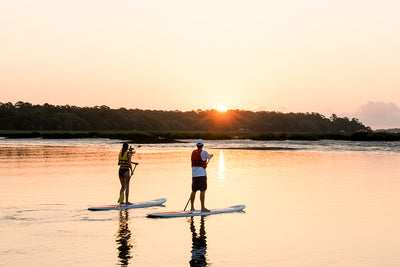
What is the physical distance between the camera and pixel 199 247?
14.5m

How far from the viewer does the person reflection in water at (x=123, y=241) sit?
13.0m

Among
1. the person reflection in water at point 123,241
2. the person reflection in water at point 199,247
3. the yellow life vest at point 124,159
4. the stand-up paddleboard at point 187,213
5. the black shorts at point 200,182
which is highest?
the yellow life vest at point 124,159

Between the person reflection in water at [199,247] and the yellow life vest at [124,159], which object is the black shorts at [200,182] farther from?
the yellow life vest at [124,159]

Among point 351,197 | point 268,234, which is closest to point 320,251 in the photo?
point 268,234

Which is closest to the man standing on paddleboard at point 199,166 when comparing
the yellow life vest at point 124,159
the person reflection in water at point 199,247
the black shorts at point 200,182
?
the black shorts at point 200,182

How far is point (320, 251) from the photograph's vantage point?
14133 mm

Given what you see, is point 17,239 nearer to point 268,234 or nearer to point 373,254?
point 268,234

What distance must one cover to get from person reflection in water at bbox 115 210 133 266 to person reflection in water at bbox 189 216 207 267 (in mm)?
1540

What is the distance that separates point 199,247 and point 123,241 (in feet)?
6.78

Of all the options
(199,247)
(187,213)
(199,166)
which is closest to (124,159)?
(199,166)

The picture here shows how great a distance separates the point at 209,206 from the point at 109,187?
779 centimetres

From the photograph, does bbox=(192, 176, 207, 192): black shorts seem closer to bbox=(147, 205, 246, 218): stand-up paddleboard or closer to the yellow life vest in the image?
bbox=(147, 205, 246, 218): stand-up paddleboard

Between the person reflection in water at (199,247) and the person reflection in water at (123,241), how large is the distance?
5.05 ft

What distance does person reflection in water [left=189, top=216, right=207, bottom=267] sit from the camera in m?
12.9
